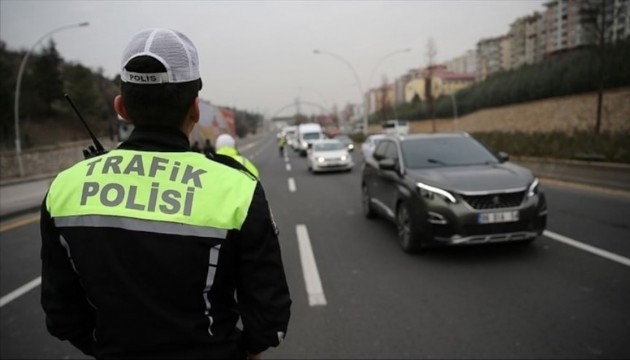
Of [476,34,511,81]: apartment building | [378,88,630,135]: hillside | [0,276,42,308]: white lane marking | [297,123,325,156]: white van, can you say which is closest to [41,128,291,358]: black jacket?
[0,276,42,308]: white lane marking

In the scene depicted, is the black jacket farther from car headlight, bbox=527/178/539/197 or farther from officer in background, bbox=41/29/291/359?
car headlight, bbox=527/178/539/197

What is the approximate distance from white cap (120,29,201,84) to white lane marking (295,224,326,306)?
3594 mm

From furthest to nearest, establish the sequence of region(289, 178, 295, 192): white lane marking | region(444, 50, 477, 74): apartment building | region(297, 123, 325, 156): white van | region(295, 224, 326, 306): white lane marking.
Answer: region(444, 50, 477, 74): apartment building < region(297, 123, 325, 156): white van < region(289, 178, 295, 192): white lane marking < region(295, 224, 326, 306): white lane marking

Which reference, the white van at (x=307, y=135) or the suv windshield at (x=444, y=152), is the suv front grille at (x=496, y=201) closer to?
the suv windshield at (x=444, y=152)

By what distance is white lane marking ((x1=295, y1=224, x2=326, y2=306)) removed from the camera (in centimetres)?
478

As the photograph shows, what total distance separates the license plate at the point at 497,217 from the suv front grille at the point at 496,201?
93 millimetres

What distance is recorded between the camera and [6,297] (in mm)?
5285

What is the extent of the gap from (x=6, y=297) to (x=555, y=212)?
8519mm

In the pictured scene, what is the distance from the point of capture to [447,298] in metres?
4.54

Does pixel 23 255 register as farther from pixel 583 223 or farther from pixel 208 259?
pixel 583 223

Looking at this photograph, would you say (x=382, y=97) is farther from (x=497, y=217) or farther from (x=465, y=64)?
(x=465, y=64)

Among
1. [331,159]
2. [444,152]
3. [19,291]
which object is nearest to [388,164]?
[444,152]

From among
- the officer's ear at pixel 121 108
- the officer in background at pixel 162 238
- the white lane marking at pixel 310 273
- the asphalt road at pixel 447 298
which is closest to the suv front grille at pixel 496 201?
the asphalt road at pixel 447 298

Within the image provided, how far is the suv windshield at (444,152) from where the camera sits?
22.2 ft
